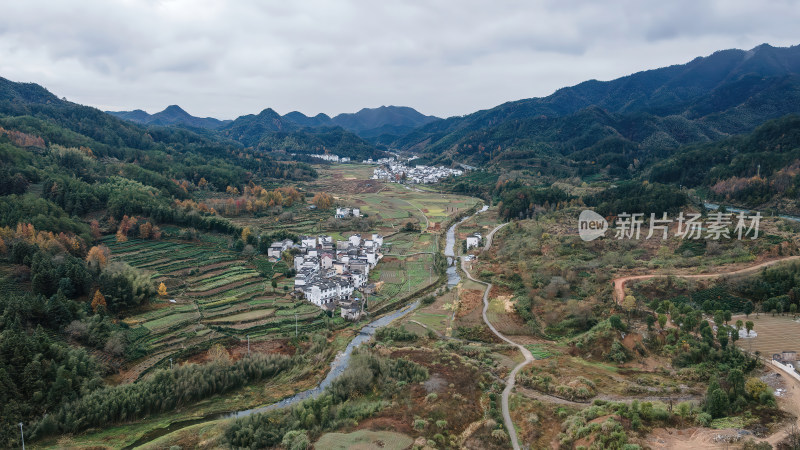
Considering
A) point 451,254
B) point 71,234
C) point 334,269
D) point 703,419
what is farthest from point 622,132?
point 71,234

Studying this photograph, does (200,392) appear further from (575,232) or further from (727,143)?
(727,143)

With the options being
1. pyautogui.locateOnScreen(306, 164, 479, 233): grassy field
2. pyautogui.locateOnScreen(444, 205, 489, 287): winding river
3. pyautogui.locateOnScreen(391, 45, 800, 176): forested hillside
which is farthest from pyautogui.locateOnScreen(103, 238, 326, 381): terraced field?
pyautogui.locateOnScreen(391, 45, 800, 176): forested hillside

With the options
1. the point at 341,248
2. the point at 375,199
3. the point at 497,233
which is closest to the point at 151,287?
the point at 341,248

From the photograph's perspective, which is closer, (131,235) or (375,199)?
(131,235)

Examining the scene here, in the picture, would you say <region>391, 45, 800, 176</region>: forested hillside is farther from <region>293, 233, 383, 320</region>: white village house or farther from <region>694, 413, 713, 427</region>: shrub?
<region>694, 413, 713, 427</region>: shrub

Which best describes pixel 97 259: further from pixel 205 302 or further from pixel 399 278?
pixel 399 278

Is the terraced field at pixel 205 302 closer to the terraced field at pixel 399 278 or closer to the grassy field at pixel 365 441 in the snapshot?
the terraced field at pixel 399 278
